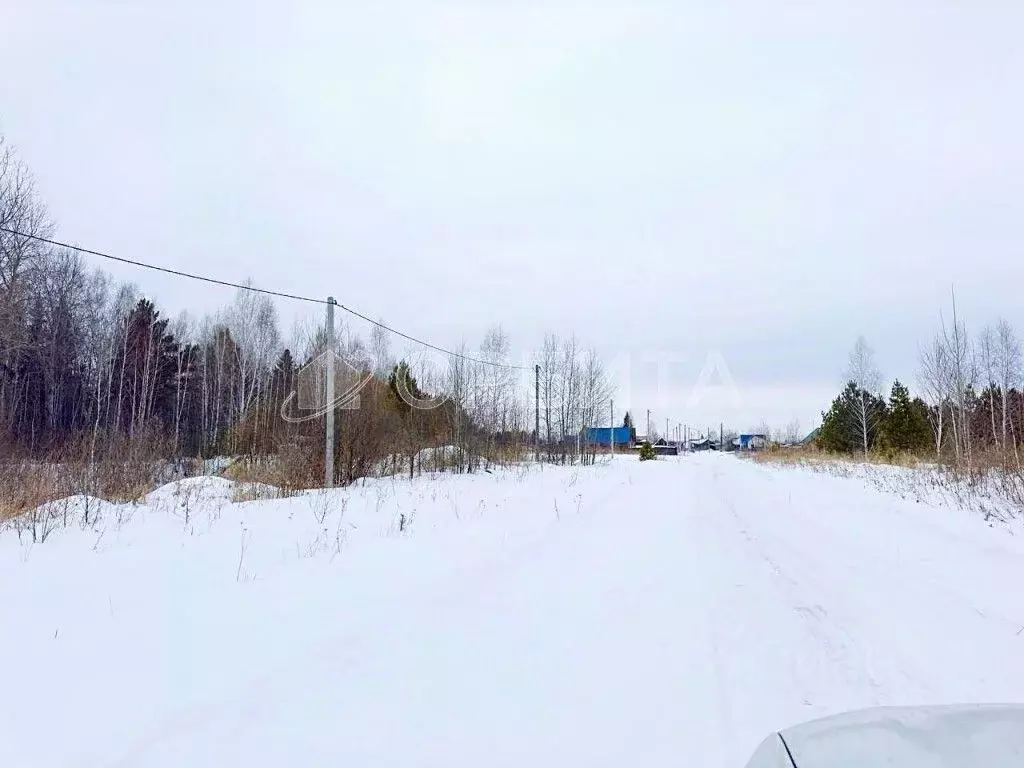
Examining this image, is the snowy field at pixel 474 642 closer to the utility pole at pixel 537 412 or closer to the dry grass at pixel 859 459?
the dry grass at pixel 859 459

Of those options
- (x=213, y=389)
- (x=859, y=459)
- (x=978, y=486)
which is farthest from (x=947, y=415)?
(x=213, y=389)

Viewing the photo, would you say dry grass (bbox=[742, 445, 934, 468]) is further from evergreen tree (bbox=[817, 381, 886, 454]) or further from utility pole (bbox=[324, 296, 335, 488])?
utility pole (bbox=[324, 296, 335, 488])

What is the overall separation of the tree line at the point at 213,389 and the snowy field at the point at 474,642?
780 centimetres

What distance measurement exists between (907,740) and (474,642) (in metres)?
2.43

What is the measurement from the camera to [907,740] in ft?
4.37

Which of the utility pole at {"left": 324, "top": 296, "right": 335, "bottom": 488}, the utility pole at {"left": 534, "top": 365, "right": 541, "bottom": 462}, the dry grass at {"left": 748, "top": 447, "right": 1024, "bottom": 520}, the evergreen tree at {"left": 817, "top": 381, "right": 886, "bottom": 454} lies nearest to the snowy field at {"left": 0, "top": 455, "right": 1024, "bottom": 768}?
the dry grass at {"left": 748, "top": 447, "right": 1024, "bottom": 520}

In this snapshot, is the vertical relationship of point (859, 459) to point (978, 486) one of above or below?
below

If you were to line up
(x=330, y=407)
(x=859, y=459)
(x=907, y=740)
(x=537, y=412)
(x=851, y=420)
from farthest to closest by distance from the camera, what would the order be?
(x=851, y=420), (x=859, y=459), (x=537, y=412), (x=330, y=407), (x=907, y=740)

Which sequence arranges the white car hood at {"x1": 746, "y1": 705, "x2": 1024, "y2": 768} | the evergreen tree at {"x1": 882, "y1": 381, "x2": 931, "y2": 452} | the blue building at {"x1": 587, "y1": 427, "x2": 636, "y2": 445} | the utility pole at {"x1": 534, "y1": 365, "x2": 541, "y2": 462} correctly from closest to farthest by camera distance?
the white car hood at {"x1": 746, "y1": 705, "x2": 1024, "y2": 768}
the utility pole at {"x1": 534, "y1": 365, "x2": 541, "y2": 462}
the evergreen tree at {"x1": 882, "y1": 381, "x2": 931, "y2": 452}
the blue building at {"x1": 587, "y1": 427, "x2": 636, "y2": 445}

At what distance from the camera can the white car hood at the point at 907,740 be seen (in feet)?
4.14

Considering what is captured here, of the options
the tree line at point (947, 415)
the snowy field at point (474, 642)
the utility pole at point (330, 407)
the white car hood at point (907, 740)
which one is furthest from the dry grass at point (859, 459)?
the white car hood at point (907, 740)

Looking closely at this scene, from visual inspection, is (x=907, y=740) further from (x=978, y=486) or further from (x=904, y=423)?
(x=904, y=423)

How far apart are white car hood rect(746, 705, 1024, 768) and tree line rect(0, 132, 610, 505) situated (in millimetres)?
12291

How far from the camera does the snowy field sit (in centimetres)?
227
